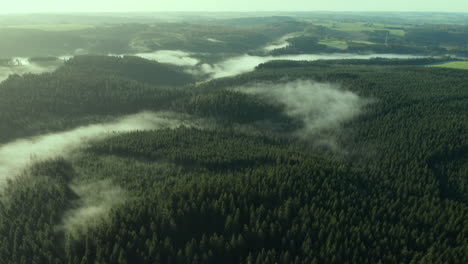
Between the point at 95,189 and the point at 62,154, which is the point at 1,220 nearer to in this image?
the point at 95,189

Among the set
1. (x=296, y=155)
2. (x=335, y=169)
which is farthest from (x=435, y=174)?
(x=296, y=155)

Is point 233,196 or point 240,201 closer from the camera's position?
point 240,201

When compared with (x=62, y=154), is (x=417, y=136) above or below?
above

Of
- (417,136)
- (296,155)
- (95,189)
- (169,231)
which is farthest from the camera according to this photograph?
(417,136)

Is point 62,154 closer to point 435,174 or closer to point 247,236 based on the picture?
point 247,236

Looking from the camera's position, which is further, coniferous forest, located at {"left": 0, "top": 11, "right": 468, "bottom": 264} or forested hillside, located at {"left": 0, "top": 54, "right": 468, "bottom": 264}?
coniferous forest, located at {"left": 0, "top": 11, "right": 468, "bottom": 264}

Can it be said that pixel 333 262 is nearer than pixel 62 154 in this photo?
Yes

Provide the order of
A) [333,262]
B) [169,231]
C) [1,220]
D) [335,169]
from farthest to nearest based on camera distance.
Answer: [335,169]
[1,220]
[169,231]
[333,262]

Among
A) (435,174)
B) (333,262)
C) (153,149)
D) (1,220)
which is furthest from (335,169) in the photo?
(1,220)

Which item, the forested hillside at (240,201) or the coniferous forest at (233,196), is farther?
the coniferous forest at (233,196)
